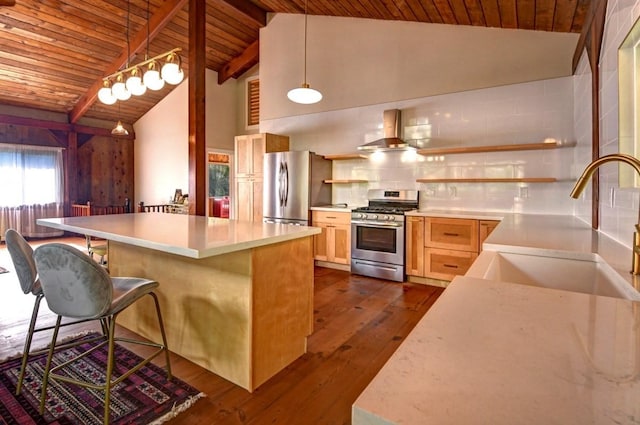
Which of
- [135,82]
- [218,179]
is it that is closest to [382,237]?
[135,82]

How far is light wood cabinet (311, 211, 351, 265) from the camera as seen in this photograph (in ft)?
15.6

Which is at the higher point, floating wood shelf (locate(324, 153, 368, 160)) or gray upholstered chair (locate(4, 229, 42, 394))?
floating wood shelf (locate(324, 153, 368, 160))

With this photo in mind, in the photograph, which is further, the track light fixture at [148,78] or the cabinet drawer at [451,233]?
the cabinet drawer at [451,233]

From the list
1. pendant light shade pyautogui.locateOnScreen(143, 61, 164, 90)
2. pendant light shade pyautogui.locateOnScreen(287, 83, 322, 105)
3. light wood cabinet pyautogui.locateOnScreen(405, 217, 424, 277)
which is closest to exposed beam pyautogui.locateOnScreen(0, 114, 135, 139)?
pendant light shade pyautogui.locateOnScreen(143, 61, 164, 90)

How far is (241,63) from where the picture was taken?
7129 mm

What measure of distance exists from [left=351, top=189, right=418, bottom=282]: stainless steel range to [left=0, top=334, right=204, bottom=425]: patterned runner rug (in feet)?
9.39

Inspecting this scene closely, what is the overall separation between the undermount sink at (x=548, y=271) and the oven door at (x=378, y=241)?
2547mm

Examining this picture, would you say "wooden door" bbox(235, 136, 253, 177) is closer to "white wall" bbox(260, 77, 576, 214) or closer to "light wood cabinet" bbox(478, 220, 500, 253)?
"white wall" bbox(260, 77, 576, 214)

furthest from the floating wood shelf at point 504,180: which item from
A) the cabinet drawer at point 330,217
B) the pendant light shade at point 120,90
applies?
the pendant light shade at point 120,90

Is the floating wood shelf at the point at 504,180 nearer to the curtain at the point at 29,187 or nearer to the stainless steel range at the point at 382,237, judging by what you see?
the stainless steel range at the point at 382,237

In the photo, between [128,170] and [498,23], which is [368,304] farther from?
[128,170]

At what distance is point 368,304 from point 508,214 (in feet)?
6.26

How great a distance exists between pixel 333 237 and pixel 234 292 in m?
2.94

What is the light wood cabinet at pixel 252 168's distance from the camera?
568cm
